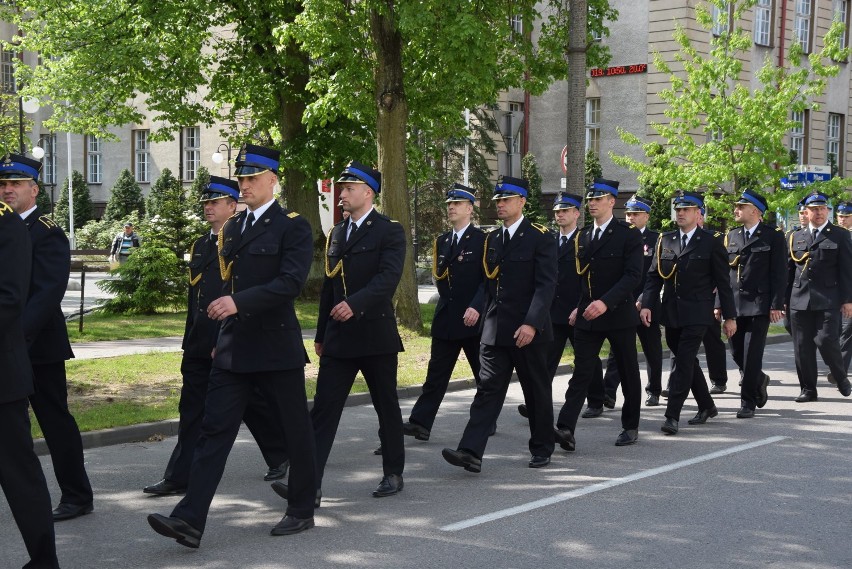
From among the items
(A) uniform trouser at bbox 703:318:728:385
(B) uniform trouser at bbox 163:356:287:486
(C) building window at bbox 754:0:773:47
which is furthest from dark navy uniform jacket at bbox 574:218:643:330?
(C) building window at bbox 754:0:773:47

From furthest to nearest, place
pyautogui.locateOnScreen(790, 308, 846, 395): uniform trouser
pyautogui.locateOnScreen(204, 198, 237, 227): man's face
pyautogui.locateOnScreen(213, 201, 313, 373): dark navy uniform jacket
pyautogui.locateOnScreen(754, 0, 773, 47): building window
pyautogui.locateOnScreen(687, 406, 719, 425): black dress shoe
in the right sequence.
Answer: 1. pyautogui.locateOnScreen(754, 0, 773, 47): building window
2. pyautogui.locateOnScreen(790, 308, 846, 395): uniform trouser
3. pyautogui.locateOnScreen(687, 406, 719, 425): black dress shoe
4. pyautogui.locateOnScreen(204, 198, 237, 227): man's face
5. pyautogui.locateOnScreen(213, 201, 313, 373): dark navy uniform jacket

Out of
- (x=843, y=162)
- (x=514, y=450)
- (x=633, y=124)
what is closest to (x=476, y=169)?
(x=633, y=124)

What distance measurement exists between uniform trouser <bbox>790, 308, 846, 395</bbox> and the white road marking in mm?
2663

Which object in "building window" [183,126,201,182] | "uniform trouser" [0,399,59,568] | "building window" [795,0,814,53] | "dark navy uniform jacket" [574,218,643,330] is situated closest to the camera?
"uniform trouser" [0,399,59,568]

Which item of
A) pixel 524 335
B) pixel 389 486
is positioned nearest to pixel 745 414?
pixel 524 335

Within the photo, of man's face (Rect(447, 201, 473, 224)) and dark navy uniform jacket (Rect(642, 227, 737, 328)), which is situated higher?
man's face (Rect(447, 201, 473, 224))

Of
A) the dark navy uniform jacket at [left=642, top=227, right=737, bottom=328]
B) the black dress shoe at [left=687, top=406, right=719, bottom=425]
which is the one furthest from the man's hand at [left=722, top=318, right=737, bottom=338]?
the black dress shoe at [left=687, top=406, right=719, bottom=425]

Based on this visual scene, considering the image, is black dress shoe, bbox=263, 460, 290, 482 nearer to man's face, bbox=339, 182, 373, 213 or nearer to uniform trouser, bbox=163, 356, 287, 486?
uniform trouser, bbox=163, 356, 287, 486

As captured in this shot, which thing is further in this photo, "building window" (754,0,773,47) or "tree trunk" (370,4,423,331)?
"building window" (754,0,773,47)

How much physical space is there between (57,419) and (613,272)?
4783mm

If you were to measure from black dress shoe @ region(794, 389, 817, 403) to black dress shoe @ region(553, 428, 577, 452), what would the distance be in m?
4.00

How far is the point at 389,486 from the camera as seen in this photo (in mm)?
7605

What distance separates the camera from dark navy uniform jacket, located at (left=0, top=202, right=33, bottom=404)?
510cm

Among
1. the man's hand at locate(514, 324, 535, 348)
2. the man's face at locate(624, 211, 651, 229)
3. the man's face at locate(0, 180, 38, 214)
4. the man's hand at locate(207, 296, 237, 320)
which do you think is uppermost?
the man's face at locate(0, 180, 38, 214)
